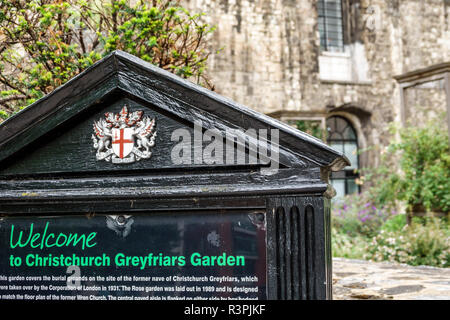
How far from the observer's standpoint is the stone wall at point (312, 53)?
46.6 feet

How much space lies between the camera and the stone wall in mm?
14195

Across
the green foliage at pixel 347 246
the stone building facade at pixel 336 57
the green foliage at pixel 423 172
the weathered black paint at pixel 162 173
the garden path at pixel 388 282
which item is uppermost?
the stone building facade at pixel 336 57

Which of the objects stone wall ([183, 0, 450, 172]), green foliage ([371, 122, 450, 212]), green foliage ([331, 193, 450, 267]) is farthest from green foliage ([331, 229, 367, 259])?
stone wall ([183, 0, 450, 172])

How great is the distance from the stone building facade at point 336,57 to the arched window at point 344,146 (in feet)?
0.10

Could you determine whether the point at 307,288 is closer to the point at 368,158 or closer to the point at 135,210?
the point at 135,210

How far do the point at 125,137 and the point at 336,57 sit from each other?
47.7 feet

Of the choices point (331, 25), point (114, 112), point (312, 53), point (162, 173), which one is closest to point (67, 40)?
point (114, 112)

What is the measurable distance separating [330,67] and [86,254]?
14499 mm

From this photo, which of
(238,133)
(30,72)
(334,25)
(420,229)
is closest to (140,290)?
(238,133)

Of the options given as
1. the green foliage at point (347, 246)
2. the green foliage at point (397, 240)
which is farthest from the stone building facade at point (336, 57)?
the green foliage at point (347, 246)

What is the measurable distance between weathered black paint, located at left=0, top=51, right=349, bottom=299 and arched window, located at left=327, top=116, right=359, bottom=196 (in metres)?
13.7

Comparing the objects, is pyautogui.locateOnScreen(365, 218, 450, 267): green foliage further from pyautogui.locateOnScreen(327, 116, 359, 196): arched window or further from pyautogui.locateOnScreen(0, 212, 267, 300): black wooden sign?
pyautogui.locateOnScreen(327, 116, 359, 196): arched window

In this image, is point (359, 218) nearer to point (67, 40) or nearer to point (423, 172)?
point (423, 172)

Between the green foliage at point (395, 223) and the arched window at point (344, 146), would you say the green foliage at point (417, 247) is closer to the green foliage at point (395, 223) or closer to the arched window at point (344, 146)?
the green foliage at point (395, 223)
